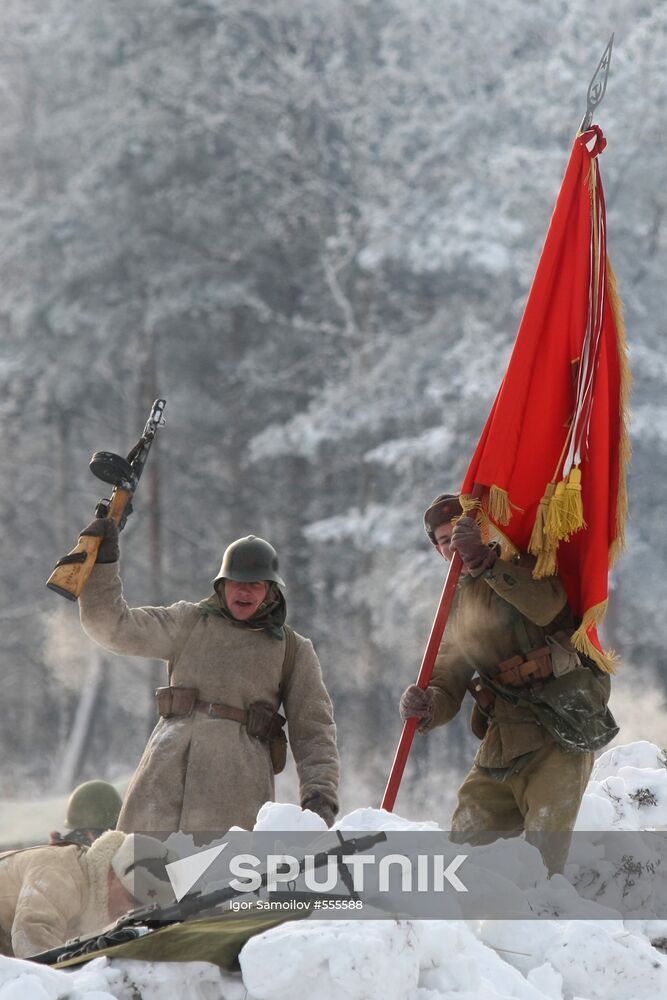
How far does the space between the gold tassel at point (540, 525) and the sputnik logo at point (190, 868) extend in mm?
1563

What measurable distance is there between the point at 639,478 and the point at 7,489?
11.1 meters

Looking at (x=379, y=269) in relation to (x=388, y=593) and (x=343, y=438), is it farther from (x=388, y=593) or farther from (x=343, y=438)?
(x=388, y=593)

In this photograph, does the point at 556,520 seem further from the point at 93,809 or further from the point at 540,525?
the point at 93,809

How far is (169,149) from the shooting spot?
22.2 metres

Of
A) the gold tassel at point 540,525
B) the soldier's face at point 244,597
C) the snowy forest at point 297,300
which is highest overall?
the snowy forest at point 297,300

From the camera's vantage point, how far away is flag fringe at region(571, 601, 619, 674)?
16.1ft

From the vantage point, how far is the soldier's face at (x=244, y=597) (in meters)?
5.45

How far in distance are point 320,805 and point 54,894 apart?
1.06 m

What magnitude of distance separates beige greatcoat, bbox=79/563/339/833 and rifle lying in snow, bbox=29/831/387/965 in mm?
1368

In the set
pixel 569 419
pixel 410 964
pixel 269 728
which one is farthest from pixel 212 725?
pixel 410 964

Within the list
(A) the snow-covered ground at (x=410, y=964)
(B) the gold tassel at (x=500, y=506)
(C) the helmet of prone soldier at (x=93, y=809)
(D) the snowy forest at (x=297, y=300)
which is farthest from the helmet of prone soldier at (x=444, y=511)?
(D) the snowy forest at (x=297, y=300)

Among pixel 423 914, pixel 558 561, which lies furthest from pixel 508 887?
pixel 558 561

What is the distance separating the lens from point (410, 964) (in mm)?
3451

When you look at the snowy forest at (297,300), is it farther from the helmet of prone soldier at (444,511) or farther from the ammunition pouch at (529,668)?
the ammunition pouch at (529,668)
